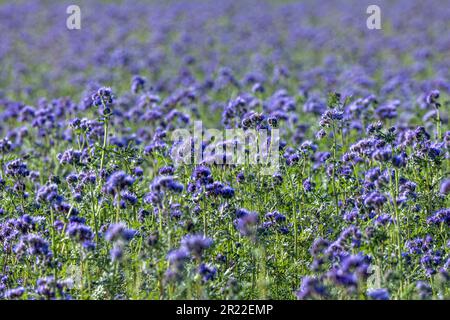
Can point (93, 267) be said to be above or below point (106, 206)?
below

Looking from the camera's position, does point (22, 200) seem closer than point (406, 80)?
Yes

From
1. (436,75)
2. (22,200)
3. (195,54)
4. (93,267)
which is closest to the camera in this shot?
(93,267)

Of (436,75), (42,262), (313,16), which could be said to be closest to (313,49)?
(436,75)

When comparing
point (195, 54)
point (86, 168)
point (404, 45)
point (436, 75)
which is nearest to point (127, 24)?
point (195, 54)

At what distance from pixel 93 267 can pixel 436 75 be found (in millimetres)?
11335

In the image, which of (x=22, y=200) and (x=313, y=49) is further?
(x=313, y=49)

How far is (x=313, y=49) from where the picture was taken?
19578mm

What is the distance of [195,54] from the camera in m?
19.3
